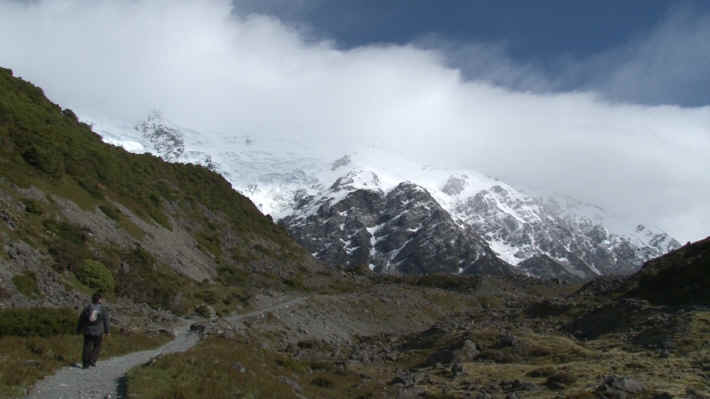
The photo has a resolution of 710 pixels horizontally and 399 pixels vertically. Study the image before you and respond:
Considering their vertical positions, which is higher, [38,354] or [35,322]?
[35,322]

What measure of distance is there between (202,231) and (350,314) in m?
29.2

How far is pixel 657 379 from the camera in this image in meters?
27.1

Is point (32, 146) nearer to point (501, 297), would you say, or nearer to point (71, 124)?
point (71, 124)

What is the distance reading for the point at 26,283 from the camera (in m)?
30.6

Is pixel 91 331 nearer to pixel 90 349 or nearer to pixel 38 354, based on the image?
pixel 90 349

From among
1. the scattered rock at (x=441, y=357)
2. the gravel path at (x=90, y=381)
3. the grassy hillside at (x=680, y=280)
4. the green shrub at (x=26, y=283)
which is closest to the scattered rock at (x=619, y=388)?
the scattered rock at (x=441, y=357)

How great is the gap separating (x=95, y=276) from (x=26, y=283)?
7530mm

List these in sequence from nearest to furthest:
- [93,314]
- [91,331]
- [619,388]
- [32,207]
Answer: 1. [91,331]
2. [93,314]
3. [619,388]
4. [32,207]

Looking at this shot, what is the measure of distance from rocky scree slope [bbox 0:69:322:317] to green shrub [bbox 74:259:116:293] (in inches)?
3.1

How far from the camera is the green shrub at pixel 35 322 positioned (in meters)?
22.7

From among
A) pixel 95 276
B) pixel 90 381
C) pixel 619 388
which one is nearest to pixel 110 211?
pixel 95 276

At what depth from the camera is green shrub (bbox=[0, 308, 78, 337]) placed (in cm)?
2270

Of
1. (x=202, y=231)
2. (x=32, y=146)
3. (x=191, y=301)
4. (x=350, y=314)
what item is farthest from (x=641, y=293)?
(x=202, y=231)

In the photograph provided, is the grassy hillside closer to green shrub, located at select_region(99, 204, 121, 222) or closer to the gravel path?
the gravel path
